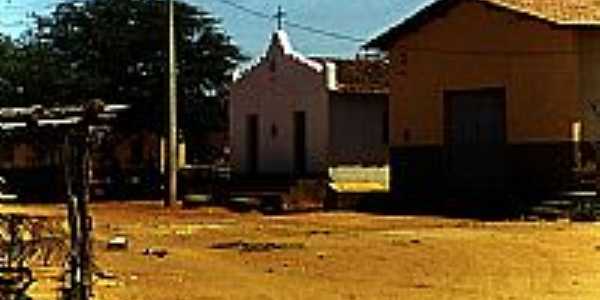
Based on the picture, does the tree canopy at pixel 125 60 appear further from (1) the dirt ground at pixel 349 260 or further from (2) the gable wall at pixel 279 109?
(1) the dirt ground at pixel 349 260

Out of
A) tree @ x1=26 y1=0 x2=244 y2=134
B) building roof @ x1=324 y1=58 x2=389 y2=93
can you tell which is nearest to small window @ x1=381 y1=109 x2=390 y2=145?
building roof @ x1=324 y1=58 x2=389 y2=93

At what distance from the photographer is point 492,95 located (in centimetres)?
3506

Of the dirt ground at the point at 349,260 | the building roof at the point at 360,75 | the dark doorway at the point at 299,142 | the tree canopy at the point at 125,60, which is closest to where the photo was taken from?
the dirt ground at the point at 349,260

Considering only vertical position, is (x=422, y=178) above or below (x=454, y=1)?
below

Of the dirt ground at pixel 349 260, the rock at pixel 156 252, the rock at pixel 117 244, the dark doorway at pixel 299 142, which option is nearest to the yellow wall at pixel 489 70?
the dirt ground at pixel 349 260

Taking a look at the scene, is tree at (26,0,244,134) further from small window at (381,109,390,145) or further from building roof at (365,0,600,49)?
building roof at (365,0,600,49)

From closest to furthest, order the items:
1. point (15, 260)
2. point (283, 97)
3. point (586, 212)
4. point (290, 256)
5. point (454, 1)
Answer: point (15, 260) < point (290, 256) < point (586, 212) < point (454, 1) < point (283, 97)

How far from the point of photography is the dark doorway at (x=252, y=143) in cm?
4562

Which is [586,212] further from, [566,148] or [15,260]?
[15,260]

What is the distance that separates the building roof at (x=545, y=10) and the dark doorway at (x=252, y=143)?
970 centimetres

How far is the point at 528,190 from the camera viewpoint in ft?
111

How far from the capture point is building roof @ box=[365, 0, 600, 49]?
107 ft

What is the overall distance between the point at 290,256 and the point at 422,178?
15940 mm

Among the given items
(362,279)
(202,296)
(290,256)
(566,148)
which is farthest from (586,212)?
(202,296)
